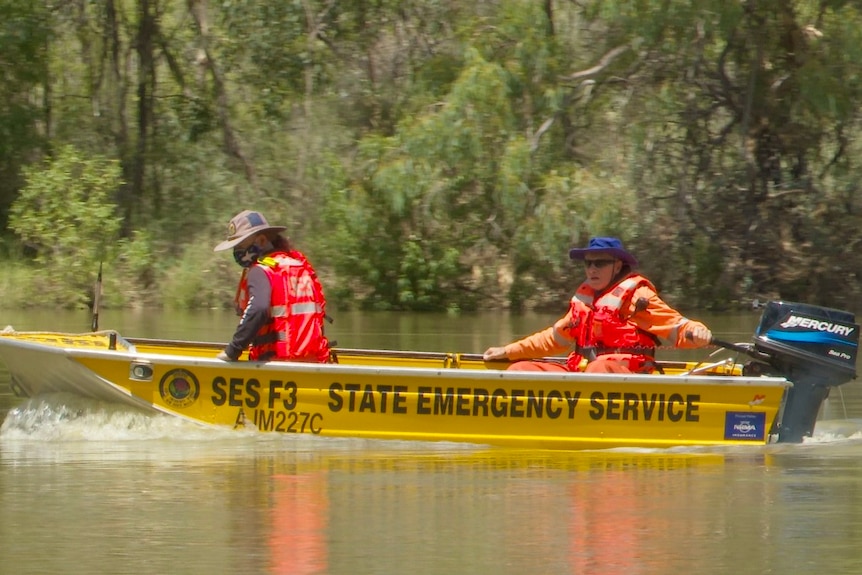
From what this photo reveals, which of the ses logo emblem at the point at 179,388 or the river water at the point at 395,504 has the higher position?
the ses logo emblem at the point at 179,388

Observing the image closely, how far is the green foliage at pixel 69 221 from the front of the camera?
2494cm

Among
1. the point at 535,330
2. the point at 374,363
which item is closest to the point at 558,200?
the point at 535,330

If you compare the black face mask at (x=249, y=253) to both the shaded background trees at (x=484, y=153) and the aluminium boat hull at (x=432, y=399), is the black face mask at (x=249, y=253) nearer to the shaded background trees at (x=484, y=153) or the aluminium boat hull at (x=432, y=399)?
the aluminium boat hull at (x=432, y=399)

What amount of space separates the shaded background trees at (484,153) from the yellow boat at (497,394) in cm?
1209

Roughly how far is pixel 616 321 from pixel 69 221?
56.9 feet

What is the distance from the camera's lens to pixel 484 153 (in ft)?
73.8

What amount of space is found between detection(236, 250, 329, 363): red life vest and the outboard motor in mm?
2813

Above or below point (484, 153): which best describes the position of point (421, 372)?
below

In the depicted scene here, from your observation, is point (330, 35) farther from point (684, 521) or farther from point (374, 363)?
point (684, 521)

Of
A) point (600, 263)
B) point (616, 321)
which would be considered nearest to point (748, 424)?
point (616, 321)

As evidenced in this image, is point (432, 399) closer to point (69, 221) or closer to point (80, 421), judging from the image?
point (80, 421)

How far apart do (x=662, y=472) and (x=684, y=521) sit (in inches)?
59.9

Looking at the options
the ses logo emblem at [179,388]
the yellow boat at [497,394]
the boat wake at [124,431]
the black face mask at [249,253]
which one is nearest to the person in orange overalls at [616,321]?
the yellow boat at [497,394]

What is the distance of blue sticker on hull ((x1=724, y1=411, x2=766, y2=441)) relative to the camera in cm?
970
